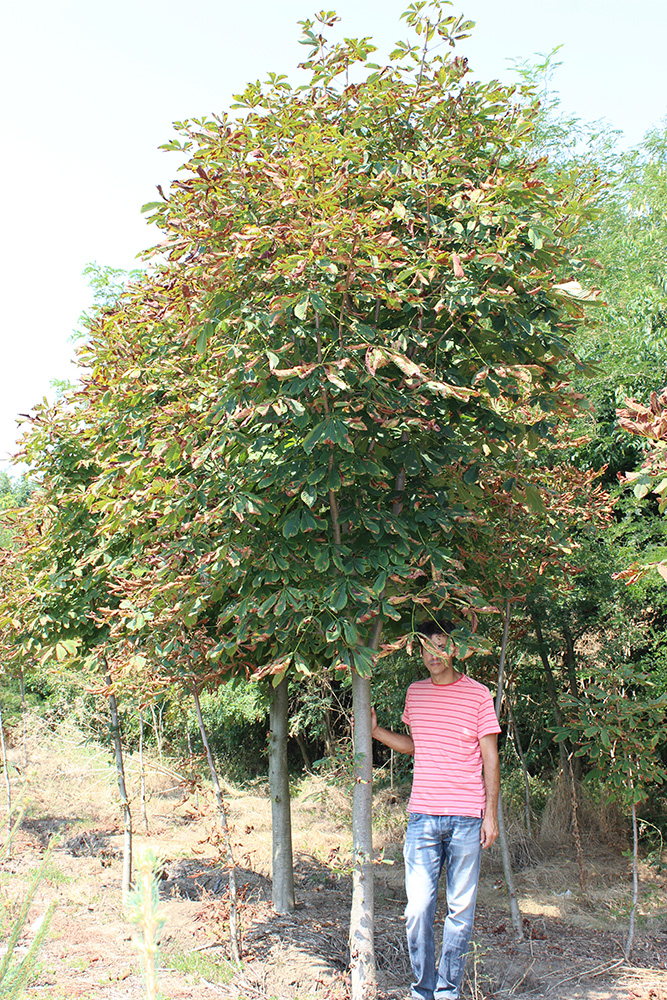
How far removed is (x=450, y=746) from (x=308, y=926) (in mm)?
2495

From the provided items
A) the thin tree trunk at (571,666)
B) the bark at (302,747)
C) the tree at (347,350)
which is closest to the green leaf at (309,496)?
the tree at (347,350)

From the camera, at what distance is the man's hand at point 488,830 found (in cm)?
379

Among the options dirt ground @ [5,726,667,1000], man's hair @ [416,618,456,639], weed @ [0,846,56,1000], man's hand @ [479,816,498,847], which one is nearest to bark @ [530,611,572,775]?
dirt ground @ [5,726,667,1000]

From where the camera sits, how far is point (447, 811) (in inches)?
147

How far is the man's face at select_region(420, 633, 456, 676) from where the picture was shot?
3.62 meters

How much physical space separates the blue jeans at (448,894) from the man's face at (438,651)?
0.73 meters

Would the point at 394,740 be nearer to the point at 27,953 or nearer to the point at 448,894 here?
the point at 448,894

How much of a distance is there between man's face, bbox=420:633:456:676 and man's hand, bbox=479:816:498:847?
75 cm

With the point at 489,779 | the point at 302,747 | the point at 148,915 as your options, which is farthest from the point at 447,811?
the point at 302,747

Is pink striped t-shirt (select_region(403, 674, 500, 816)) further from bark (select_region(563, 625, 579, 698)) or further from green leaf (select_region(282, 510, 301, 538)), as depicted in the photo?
bark (select_region(563, 625, 579, 698))

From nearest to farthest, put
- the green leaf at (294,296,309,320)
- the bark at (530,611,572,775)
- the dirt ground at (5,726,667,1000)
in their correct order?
the green leaf at (294,296,309,320) → the dirt ground at (5,726,667,1000) → the bark at (530,611,572,775)

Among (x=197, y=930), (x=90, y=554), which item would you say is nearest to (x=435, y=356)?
(x=90, y=554)

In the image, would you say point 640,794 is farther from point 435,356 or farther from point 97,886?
point 97,886

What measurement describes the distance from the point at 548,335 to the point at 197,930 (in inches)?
184
